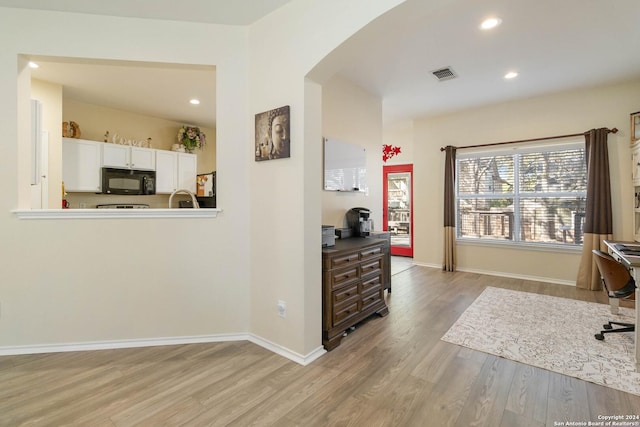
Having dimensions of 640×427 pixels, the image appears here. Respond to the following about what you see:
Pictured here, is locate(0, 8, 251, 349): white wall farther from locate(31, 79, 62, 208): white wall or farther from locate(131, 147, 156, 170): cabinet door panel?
locate(131, 147, 156, 170): cabinet door panel

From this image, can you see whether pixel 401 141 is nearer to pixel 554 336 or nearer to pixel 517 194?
pixel 517 194

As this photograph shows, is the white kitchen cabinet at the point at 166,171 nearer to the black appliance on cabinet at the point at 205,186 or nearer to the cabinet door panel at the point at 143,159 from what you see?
the cabinet door panel at the point at 143,159

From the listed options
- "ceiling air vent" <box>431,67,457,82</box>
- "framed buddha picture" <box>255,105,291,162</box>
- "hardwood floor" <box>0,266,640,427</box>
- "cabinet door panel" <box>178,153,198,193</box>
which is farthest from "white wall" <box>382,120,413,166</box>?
"hardwood floor" <box>0,266,640,427</box>

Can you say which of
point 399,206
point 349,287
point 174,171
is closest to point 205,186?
point 174,171

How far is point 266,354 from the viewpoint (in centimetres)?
241

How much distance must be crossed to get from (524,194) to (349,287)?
3.91 metres

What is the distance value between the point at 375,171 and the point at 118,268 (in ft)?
11.4

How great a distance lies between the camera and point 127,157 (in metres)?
4.83

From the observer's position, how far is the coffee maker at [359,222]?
374 cm

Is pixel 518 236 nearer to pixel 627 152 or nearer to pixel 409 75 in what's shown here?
pixel 627 152

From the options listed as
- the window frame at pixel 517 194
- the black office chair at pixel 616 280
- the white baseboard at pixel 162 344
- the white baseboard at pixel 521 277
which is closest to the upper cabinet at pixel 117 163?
the white baseboard at pixel 162 344

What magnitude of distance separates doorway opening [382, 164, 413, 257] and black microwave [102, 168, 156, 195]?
4731 millimetres

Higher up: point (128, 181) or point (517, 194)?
point (128, 181)

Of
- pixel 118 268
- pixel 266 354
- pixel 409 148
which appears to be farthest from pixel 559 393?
pixel 409 148
